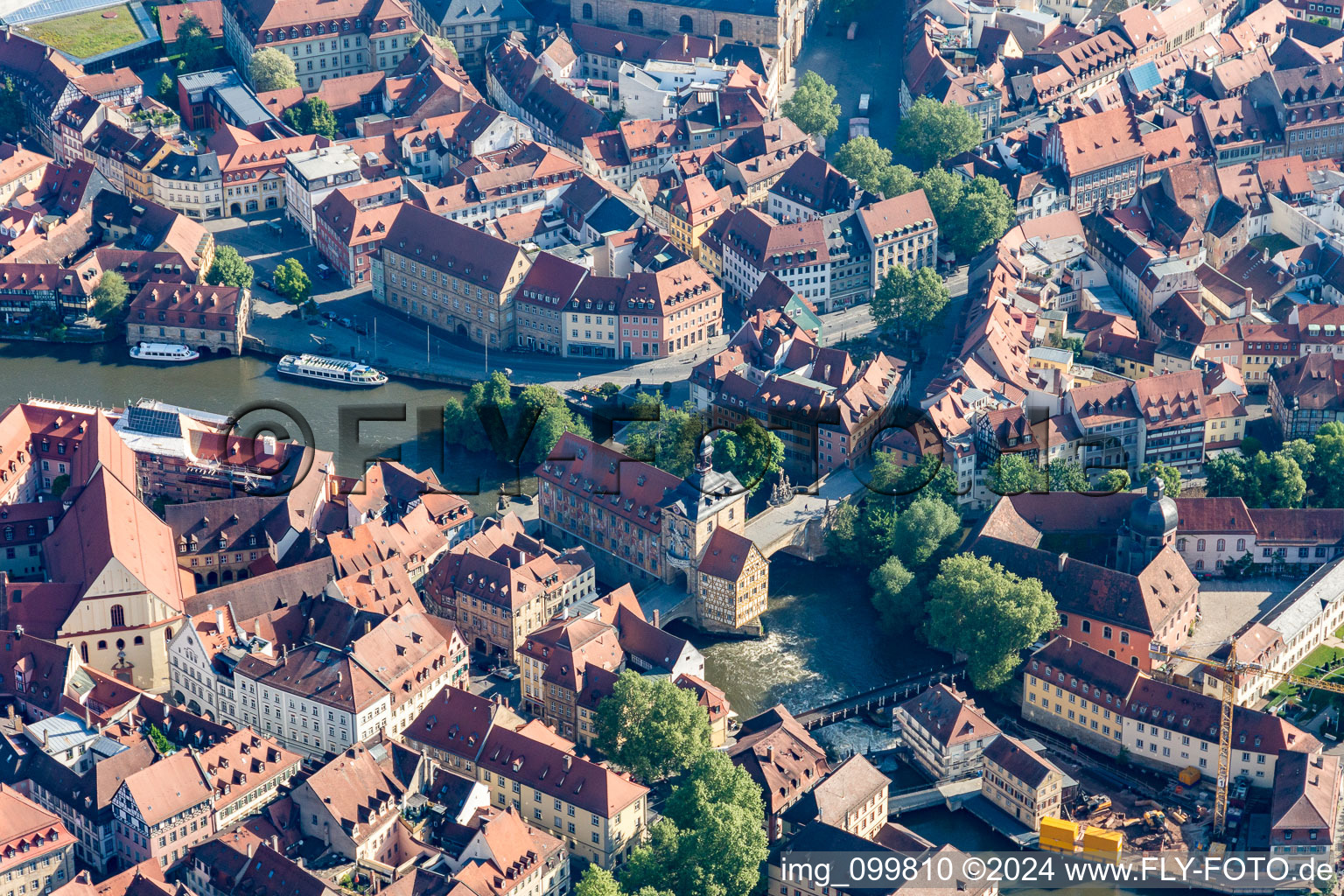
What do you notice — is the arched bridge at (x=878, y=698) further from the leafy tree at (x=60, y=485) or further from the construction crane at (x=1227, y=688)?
the leafy tree at (x=60, y=485)

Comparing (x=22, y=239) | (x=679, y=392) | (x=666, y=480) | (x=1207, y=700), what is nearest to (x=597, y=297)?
(x=679, y=392)

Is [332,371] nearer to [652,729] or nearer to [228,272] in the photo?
[228,272]

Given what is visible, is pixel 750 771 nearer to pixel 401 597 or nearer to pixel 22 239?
pixel 401 597

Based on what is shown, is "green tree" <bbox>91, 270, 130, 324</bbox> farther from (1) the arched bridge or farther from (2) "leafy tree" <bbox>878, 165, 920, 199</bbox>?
(1) the arched bridge

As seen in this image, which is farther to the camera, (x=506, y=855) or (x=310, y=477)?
(x=310, y=477)

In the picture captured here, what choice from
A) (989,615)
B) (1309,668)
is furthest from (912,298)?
(1309,668)
